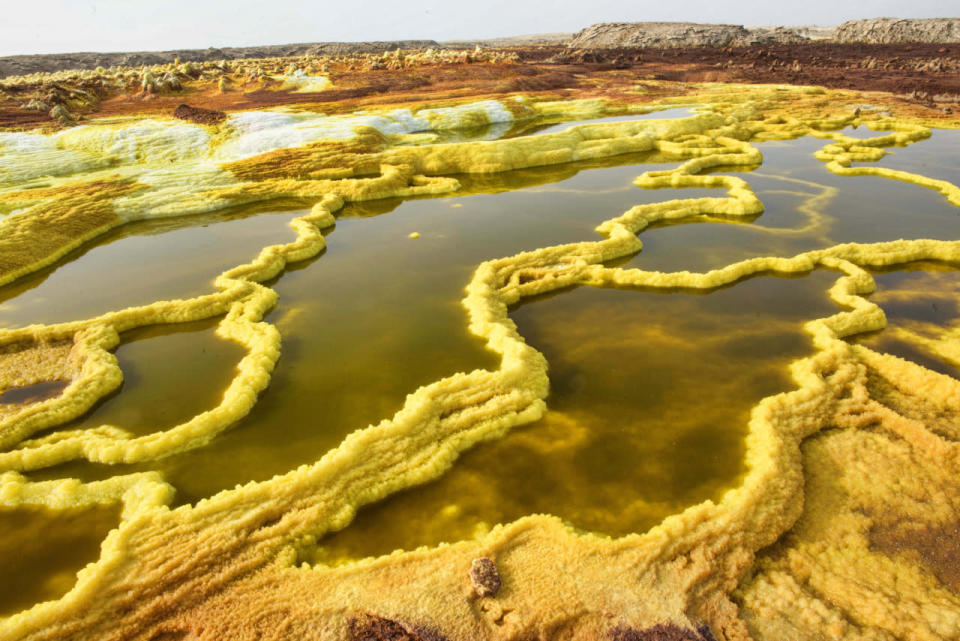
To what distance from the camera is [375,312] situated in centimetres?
1373

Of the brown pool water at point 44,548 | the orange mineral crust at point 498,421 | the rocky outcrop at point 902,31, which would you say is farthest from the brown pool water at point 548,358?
the rocky outcrop at point 902,31

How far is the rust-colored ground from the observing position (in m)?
43.6

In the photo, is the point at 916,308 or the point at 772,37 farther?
the point at 772,37

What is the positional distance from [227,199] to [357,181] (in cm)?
578

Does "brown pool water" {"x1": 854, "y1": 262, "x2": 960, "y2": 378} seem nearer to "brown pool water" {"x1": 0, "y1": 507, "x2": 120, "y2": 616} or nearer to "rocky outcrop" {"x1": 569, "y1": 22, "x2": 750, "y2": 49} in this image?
"brown pool water" {"x1": 0, "y1": 507, "x2": 120, "y2": 616}

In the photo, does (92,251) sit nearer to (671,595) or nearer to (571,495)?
(571,495)

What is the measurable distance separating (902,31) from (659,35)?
45.4 meters

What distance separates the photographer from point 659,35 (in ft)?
399

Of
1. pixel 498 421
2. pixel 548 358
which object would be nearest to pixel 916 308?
pixel 548 358

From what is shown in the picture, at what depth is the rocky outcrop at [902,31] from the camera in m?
98.0

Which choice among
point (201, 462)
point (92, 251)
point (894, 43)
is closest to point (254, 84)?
point (92, 251)

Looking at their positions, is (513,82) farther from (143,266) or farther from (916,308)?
(916,308)

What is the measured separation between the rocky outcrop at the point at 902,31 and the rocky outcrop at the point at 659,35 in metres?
20.3

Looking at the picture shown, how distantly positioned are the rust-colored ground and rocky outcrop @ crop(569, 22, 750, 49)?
3644 cm
